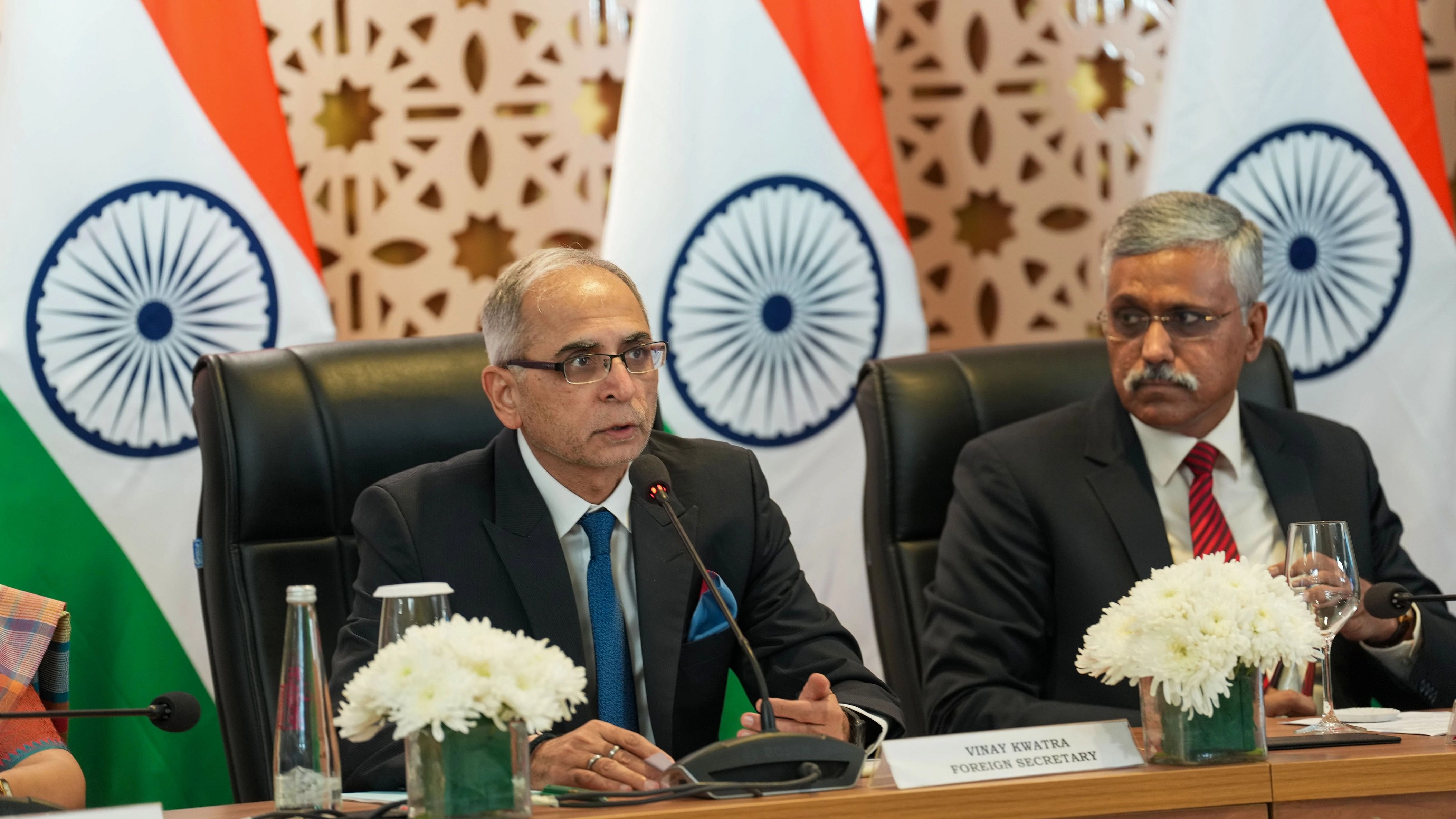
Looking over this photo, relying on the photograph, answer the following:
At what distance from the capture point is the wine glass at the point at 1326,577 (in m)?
1.65

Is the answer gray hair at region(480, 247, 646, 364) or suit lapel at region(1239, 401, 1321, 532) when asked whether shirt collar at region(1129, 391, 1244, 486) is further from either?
gray hair at region(480, 247, 646, 364)

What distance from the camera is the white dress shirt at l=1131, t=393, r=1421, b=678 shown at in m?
2.38

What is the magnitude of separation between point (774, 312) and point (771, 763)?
5.54 feet

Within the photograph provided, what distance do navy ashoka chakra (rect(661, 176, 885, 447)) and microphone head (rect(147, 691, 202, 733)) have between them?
161 cm

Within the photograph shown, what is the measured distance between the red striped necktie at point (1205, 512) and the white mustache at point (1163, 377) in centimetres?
11

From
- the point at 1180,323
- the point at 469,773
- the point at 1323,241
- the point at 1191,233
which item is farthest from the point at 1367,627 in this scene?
the point at 469,773

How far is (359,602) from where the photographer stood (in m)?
1.92

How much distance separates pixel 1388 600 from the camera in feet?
5.68

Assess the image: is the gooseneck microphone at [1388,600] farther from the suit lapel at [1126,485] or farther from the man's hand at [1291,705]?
the suit lapel at [1126,485]

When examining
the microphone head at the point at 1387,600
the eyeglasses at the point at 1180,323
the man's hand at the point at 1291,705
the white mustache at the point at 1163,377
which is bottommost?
the man's hand at the point at 1291,705

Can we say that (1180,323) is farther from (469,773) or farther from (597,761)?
(469,773)

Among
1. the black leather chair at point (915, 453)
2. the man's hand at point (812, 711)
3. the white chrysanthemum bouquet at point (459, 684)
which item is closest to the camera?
the white chrysanthemum bouquet at point (459, 684)

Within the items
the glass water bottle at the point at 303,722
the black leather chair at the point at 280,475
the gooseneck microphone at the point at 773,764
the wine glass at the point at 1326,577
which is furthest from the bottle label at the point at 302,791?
the wine glass at the point at 1326,577

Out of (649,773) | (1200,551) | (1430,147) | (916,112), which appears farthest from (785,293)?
(649,773)
